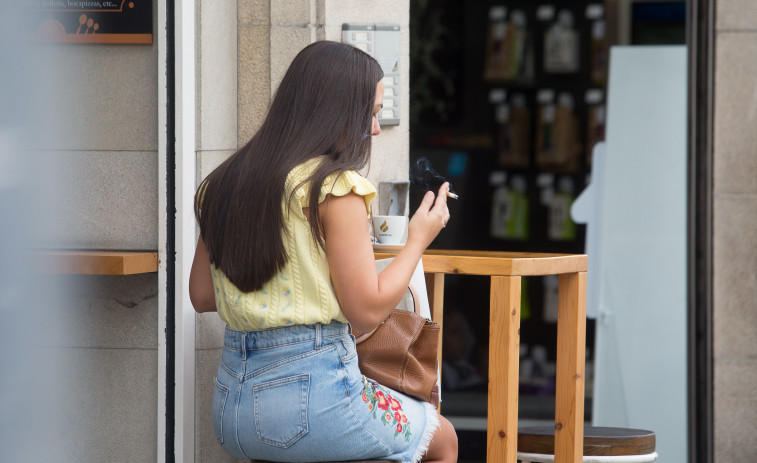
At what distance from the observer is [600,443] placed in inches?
120

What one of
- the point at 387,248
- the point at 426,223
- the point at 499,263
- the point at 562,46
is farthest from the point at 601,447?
the point at 562,46

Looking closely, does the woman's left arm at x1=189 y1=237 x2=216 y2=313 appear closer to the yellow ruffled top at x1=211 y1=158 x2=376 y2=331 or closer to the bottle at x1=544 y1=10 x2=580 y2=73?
the yellow ruffled top at x1=211 y1=158 x2=376 y2=331

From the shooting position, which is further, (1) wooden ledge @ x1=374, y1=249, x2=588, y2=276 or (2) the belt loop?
(1) wooden ledge @ x1=374, y1=249, x2=588, y2=276

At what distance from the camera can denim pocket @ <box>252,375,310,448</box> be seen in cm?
222

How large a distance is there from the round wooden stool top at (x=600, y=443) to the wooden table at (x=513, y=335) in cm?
10

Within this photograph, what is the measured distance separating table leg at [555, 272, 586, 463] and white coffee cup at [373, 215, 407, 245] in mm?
464

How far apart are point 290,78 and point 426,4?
10.8ft

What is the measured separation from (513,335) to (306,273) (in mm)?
645

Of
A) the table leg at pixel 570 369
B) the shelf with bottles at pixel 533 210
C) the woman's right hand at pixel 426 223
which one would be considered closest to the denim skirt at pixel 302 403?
the woman's right hand at pixel 426 223

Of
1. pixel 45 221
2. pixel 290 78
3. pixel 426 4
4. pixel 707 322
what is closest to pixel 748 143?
pixel 707 322

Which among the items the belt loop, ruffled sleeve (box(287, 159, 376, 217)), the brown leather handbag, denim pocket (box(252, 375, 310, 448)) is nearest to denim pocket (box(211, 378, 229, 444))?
denim pocket (box(252, 375, 310, 448))

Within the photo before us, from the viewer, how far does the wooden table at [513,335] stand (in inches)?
105

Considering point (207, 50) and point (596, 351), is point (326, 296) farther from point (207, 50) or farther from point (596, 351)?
point (596, 351)

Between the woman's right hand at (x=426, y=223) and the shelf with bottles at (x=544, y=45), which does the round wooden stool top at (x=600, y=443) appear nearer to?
the woman's right hand at (x=426, y=223)
